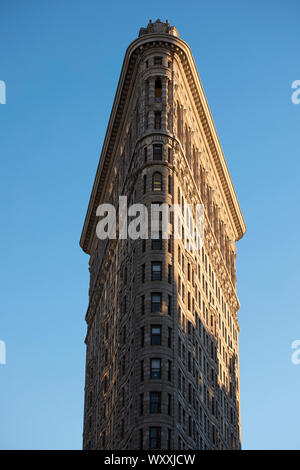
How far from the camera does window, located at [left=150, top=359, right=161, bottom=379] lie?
104875 millimetres

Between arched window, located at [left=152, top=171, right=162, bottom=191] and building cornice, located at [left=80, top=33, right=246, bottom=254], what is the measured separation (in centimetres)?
2165

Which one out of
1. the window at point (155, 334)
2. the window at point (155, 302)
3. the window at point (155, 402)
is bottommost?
→ the window at point (155, 402)

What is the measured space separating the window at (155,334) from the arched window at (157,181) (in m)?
20.3

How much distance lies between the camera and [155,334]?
354 feet

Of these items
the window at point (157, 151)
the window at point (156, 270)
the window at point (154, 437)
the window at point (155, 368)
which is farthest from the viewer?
the window at point (157, 151)

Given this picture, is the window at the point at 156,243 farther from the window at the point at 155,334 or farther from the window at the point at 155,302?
the window at the point at 155,334

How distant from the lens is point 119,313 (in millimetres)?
125562

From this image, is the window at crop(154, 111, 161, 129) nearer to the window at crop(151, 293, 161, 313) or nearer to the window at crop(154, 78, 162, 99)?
the window at crop(154, 78, 162, 99)

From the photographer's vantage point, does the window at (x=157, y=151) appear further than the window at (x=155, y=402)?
Yes

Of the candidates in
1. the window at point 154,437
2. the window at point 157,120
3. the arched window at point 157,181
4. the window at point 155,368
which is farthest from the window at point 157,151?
the window at point 154,437

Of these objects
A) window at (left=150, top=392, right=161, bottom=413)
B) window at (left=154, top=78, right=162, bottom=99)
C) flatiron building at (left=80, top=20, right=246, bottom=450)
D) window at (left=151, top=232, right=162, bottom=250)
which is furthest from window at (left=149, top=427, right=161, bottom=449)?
window at (left=154, top=78, right=162, bottom=99)

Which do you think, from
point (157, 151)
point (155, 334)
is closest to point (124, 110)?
point (157, 151)

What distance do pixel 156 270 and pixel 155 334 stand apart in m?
8.90

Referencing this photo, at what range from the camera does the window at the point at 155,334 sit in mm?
107312
